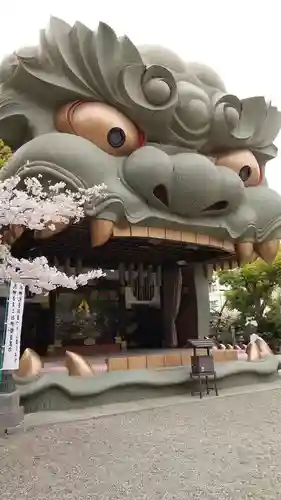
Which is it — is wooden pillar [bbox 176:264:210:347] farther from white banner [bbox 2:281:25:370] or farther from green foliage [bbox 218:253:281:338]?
green foliage [bbox 218:253:281:338]

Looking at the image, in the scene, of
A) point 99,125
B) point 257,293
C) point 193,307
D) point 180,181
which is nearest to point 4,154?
point 99,125

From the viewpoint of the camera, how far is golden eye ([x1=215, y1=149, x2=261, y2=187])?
1168 cm

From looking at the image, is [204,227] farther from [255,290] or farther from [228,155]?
[255,290]

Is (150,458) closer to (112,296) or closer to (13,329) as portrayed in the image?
(13,329)

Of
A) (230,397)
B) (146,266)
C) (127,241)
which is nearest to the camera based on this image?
(230,397)

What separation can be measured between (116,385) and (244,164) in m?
6.56

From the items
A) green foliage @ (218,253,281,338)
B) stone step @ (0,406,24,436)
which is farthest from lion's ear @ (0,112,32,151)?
green foliage @ (218,253,281,338)

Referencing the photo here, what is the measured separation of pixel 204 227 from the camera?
10.9 metres

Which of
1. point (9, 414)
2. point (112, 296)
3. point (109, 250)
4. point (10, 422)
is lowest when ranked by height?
point (10, 422)

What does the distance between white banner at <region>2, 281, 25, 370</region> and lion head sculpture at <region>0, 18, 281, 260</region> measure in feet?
7.89

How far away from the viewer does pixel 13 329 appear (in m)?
7.89

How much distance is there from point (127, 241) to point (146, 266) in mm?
3280

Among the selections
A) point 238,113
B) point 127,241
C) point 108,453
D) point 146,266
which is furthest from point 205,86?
point 108,453

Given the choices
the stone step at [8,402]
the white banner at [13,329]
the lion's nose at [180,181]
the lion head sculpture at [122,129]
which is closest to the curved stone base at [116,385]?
the stone step at [8,402]
